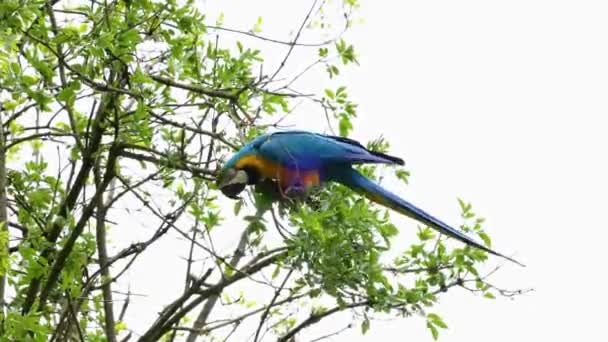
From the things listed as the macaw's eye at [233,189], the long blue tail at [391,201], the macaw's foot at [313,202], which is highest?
the long blue tail at [391,201]

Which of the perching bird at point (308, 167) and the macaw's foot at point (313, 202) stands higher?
the perching bird at point (308, 167)

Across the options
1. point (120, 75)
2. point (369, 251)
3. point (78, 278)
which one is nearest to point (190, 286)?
point (78, 278)

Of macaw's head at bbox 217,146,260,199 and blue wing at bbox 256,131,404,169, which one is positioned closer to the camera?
macaw's head at bbox 217,146,260,199

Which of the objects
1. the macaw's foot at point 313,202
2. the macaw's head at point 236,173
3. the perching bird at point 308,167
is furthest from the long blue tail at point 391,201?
the macaw's head at point 236,173

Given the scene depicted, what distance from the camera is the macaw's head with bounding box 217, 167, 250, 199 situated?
4051mm

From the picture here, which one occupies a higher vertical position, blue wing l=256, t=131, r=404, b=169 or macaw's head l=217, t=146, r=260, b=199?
blue wing l=256, t=131, r=404, b=169

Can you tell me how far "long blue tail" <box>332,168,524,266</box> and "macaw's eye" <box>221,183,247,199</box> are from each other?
45 centimetres

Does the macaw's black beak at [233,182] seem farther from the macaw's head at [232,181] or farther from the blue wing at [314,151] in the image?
the blue wing at [314,151]

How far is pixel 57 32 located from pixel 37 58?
30 centimetres

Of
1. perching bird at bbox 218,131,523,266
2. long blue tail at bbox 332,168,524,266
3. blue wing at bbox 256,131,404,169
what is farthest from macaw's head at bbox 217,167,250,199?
long blue tail at bbox 332,168,524,266

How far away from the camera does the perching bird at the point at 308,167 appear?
4082 millimetres

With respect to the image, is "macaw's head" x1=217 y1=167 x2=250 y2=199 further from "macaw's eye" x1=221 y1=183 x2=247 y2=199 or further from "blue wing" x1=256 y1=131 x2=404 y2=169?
"blue wing" x1=256 y1=131 x2=404 y2=169

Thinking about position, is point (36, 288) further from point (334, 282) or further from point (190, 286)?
point (334, 282)

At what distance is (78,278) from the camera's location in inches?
205
